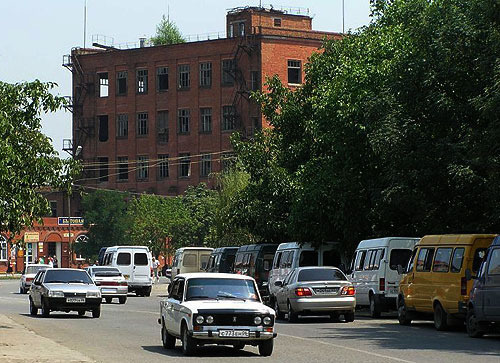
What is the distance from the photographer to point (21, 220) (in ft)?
93.1

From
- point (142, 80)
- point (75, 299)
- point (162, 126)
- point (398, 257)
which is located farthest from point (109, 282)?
point (142, 80)

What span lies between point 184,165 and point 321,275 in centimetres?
8134

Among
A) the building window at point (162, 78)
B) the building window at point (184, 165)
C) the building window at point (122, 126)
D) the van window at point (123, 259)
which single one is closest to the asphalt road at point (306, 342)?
the van window at point (123, 259)

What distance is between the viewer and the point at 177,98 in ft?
379

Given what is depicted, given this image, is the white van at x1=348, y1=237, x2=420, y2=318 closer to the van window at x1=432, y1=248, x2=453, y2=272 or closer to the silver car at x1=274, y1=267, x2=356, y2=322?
the silver car at x1=274, y1=267, x2=356, y2=322

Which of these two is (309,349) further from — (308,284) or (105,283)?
(105,283)

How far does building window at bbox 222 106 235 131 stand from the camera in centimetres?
11116

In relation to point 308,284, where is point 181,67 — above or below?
above

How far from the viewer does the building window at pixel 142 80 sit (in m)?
117

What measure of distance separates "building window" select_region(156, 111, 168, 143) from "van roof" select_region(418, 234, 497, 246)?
85.2 m

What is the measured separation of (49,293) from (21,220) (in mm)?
9007

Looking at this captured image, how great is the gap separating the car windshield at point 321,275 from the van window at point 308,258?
9.95m

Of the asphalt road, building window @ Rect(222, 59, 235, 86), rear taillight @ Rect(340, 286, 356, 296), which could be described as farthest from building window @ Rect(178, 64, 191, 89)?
rear taillight @ Rect(340, 286, 356, 296)

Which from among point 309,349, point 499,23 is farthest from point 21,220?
point 499,23
